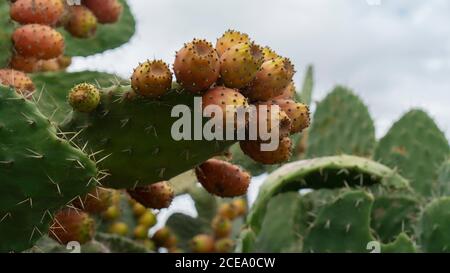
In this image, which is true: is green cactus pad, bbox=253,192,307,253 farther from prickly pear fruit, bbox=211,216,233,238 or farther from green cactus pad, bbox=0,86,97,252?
green cactus pad, bbox=0,86,97,252

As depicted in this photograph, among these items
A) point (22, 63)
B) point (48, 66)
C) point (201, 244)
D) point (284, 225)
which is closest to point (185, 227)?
point (201, 244)

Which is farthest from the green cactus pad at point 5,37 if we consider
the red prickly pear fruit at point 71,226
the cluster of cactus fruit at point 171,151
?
the red prickly pear fruit at point 71,226

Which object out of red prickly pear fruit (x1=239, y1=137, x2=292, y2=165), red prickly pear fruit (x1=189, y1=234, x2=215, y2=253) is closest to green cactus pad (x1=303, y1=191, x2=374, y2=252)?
red prickly pear fruit (x1=239, y1=137, x2=292, y2=165)

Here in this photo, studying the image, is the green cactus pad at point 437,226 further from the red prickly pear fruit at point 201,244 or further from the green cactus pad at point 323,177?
the red prickly pear fruit at point 201,244

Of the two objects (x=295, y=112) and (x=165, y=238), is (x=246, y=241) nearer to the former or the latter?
(x=295, y=112)
